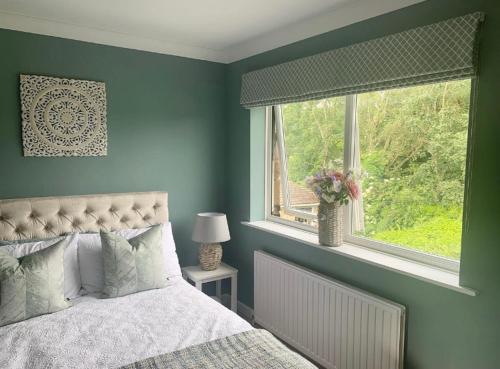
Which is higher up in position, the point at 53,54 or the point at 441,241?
the point at 53,54

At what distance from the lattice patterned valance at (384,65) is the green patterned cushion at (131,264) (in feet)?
5.01

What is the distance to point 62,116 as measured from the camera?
284 cm

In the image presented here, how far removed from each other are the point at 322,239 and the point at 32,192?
2226 mm

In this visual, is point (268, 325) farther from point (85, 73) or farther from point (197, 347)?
point (85, 73)

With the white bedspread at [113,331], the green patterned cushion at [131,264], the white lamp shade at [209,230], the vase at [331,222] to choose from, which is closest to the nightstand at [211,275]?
the white lamp shade at [209,230]

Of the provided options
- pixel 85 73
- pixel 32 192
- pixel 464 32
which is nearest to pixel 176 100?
pixel 85 73

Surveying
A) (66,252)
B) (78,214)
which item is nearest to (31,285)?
(66,252)

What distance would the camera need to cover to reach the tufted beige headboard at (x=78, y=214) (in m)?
2.65

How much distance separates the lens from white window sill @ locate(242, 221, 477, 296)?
1940mm

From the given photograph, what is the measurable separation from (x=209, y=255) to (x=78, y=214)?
3.74ft

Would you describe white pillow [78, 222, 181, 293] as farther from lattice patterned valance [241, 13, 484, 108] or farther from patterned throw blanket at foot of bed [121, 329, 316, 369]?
lattice patterned valance [241, 13, 484, 108]

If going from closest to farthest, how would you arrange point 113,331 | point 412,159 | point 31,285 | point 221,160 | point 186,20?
point 113,331 → point 31,285 → point 412,159 → point 186,20 → point 221,160

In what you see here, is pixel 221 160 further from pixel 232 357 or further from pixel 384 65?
pixel 232 357

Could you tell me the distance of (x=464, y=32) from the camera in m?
1.78
